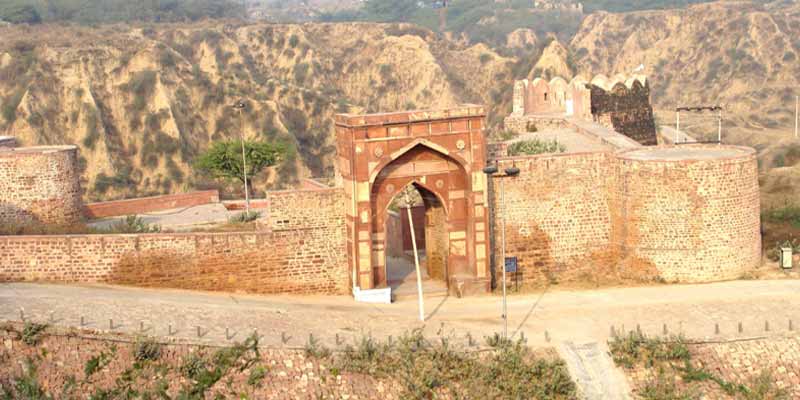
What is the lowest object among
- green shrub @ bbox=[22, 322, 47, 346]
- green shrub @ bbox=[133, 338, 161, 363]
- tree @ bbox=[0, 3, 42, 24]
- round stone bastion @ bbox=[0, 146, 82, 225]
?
green shrub @ bbox=[133, 338, 161, 363]

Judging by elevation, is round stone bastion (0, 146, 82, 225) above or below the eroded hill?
below

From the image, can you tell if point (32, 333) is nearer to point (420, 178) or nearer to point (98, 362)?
point (98, 362)

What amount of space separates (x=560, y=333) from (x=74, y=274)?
9.13 m

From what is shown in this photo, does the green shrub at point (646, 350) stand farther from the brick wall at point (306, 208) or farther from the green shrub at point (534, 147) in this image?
the green shrub at point (534, 147)

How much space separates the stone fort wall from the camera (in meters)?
23.5

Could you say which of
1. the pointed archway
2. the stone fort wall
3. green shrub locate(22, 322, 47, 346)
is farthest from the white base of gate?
green shrub locate(22, 322, 47, 346)

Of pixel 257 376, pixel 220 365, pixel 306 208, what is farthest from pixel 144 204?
pixel 257 376

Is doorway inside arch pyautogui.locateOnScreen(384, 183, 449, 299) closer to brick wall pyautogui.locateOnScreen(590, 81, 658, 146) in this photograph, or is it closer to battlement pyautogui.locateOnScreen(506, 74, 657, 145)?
battlement pyautogui.locateOnScreen(506, 74, 657, 145)

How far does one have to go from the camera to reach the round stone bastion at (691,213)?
923 inches

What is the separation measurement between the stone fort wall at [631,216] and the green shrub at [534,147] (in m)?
4.99

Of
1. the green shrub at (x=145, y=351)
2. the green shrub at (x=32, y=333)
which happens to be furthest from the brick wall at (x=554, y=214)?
the green shrub at (x=32, y=333)

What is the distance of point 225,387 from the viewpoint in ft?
57.3

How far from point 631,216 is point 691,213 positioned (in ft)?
4.08

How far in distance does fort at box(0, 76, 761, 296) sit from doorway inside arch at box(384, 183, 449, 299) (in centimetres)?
6
